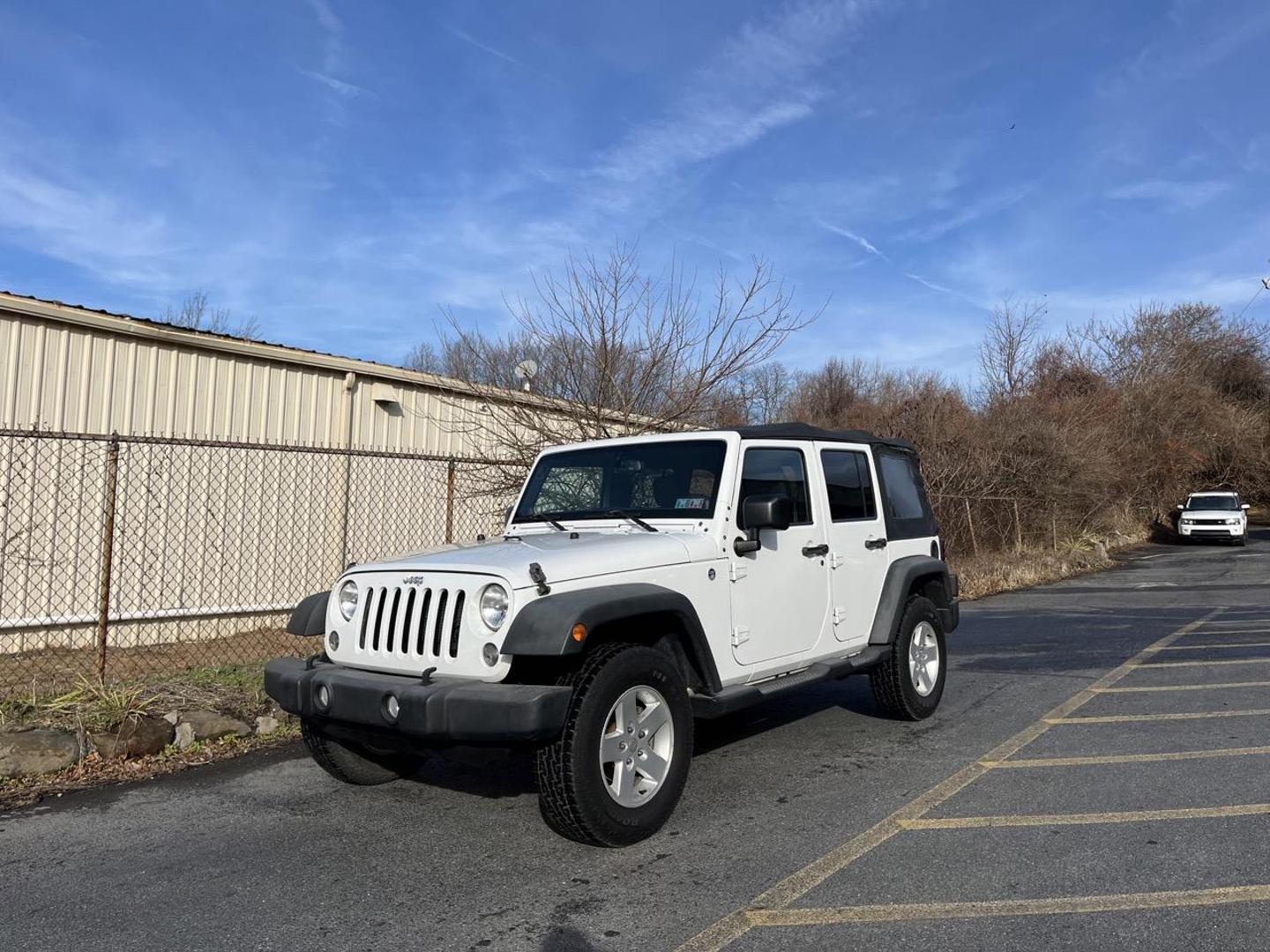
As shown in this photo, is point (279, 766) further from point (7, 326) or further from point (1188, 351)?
point (1188, 351)

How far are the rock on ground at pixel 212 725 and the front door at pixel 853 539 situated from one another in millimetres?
3772

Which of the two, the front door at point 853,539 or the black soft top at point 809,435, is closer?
the black soft top at point 809,435

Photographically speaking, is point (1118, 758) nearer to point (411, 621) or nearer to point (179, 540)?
point (411, 621)

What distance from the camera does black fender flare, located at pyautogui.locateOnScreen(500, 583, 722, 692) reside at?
3.75 meters

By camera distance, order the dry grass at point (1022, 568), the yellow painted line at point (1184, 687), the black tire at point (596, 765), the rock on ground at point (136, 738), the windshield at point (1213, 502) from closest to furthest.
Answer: the black tire at point (596, 765), the rock on ground at point (136, 738), the yellow painted line at point (1184, 687), the dry grass at point (1022, 568), the windshield at point (1213, 502)

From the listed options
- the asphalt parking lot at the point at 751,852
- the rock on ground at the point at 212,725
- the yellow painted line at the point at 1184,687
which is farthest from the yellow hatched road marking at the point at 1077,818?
the rock on ground at the point at 212,725

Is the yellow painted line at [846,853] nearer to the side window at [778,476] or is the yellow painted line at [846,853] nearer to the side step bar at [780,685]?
the side step bar at [780,685]

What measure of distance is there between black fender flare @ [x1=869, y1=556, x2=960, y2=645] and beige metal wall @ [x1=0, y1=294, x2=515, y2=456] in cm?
644

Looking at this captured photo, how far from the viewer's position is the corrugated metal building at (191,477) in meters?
8.48

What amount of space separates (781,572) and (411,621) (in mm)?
2051

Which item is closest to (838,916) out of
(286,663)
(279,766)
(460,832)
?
(460,832)

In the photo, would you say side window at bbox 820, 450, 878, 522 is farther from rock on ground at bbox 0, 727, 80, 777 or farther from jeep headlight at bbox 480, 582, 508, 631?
rock on ground at bbox 0, 727, 80, 777

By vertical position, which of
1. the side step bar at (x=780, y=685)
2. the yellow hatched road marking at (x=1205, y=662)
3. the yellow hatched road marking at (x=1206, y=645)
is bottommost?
the yellow hatched road marking at (x=1205, y=662)

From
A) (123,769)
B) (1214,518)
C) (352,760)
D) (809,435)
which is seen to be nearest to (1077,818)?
(809,435)
